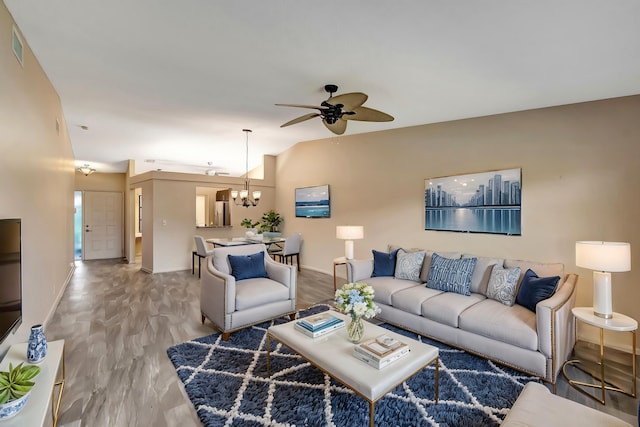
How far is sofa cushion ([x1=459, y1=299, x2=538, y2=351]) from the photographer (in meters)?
2.43

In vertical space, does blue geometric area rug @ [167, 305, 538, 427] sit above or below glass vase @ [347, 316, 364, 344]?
below

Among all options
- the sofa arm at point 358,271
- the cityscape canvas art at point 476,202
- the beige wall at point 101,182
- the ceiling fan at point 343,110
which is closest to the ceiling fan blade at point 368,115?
the ceiling fan at point 343,110

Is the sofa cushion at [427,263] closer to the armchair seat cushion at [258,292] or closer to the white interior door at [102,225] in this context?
the armchair seat cushion at [258,292]

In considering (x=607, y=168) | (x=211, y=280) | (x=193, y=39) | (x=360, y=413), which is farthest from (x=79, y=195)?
(x=607, y=168)

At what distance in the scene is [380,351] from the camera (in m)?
1.98

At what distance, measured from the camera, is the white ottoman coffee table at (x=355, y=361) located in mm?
1748

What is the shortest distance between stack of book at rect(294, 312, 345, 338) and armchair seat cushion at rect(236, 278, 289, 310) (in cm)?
93

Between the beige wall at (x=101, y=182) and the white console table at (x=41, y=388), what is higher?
the beige wall at (x=101, y=182)

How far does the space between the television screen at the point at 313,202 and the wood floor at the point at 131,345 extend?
54.8 inches

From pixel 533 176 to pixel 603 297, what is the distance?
4.98ft

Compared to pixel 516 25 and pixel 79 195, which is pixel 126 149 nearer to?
pixel 79 195

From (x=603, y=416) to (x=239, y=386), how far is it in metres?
2.24

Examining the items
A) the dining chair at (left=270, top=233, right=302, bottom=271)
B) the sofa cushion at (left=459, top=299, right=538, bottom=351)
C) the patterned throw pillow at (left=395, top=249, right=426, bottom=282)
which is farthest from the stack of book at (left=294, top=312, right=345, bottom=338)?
the dining chair at (left=270, top=233, right=302, bottom=271)

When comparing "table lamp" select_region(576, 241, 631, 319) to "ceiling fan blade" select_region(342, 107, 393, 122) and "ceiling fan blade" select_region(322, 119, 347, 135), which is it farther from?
"ceiling fan blade" select_region(322, 119, 347, 135)
